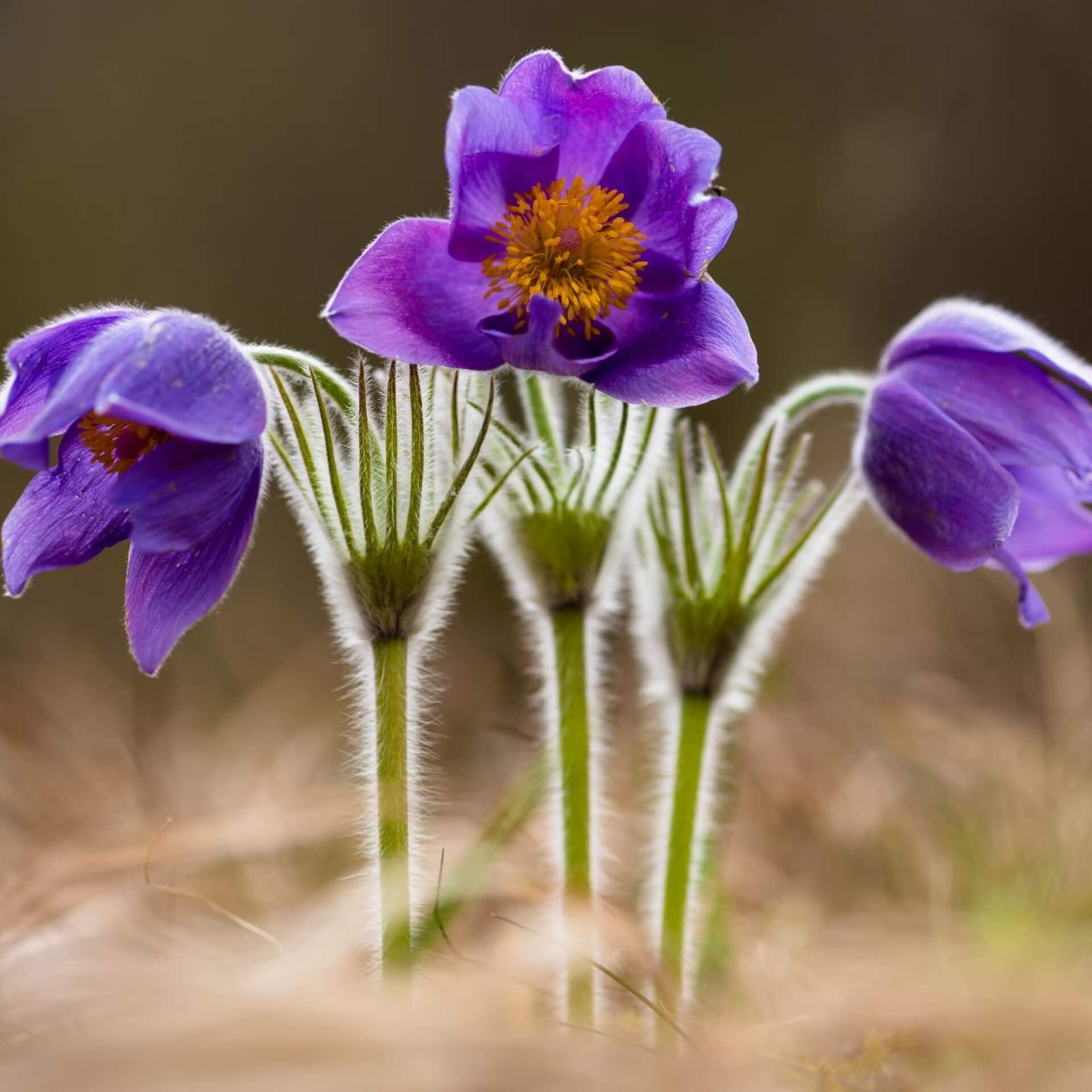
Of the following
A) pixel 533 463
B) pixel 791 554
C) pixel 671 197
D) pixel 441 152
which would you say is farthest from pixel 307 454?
pixel 441 152

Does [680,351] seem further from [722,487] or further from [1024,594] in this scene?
[1024,594]

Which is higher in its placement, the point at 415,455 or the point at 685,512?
the point at 415,455

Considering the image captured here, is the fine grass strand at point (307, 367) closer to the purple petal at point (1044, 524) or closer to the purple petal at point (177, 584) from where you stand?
the purple petal at point (177, 584)

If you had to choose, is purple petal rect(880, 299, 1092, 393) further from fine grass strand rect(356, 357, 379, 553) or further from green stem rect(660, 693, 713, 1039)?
fine grass strand rect(356, 357, 379, 553)

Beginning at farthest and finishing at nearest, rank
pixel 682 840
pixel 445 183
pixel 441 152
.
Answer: pixel 441 152
pixel 445 183
pixel 682 840

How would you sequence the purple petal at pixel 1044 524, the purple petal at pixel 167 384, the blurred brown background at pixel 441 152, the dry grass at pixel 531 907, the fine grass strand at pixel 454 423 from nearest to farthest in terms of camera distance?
the dry grass at pixel 531 907, the purple petal at pixel 167 384, the fine grass strand at pixel 454 423, the purple petal at pixel 1044 524, the blurred brown background at pixel 441 152

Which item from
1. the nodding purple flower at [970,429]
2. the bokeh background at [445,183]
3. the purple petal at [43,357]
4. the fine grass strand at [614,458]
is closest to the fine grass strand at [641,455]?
the fine grass strand at [614,458]

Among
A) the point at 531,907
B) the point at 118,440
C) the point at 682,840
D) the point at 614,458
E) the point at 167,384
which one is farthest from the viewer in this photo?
the point at 531,907
